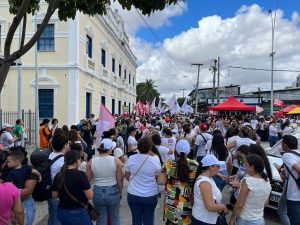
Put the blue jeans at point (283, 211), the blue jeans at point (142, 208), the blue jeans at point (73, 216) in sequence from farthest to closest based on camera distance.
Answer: the blue jeans at point (283, 211), the blue jeans at point (142, 208), the blue jeans at point (73, 216)

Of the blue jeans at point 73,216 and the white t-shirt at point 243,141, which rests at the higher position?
the white t-shirt at point 243,141

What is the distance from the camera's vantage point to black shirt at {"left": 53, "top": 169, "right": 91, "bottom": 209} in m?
4.20

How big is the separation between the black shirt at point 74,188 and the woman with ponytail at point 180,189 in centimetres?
113

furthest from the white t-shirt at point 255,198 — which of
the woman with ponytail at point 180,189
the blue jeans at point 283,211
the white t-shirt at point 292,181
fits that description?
the blue jeans at point 283,211

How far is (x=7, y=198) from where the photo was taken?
364 cm

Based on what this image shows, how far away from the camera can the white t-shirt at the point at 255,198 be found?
4.10 metres

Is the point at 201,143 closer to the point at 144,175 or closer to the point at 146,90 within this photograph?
the point at 144,175

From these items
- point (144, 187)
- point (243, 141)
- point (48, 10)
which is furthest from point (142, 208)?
point (243, 141)

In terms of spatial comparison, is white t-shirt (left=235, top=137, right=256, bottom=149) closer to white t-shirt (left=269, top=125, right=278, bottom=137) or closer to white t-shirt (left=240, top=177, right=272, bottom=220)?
white t-shirt (left=240, top=177, right=272, bottom=220)

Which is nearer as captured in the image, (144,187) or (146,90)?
(144,187)

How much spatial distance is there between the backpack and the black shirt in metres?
0.58

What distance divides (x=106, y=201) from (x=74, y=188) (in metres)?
1.02

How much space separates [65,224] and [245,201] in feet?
7.00

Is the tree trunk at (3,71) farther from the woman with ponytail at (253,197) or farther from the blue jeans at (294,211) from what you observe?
the blue jeans at (294,211)
